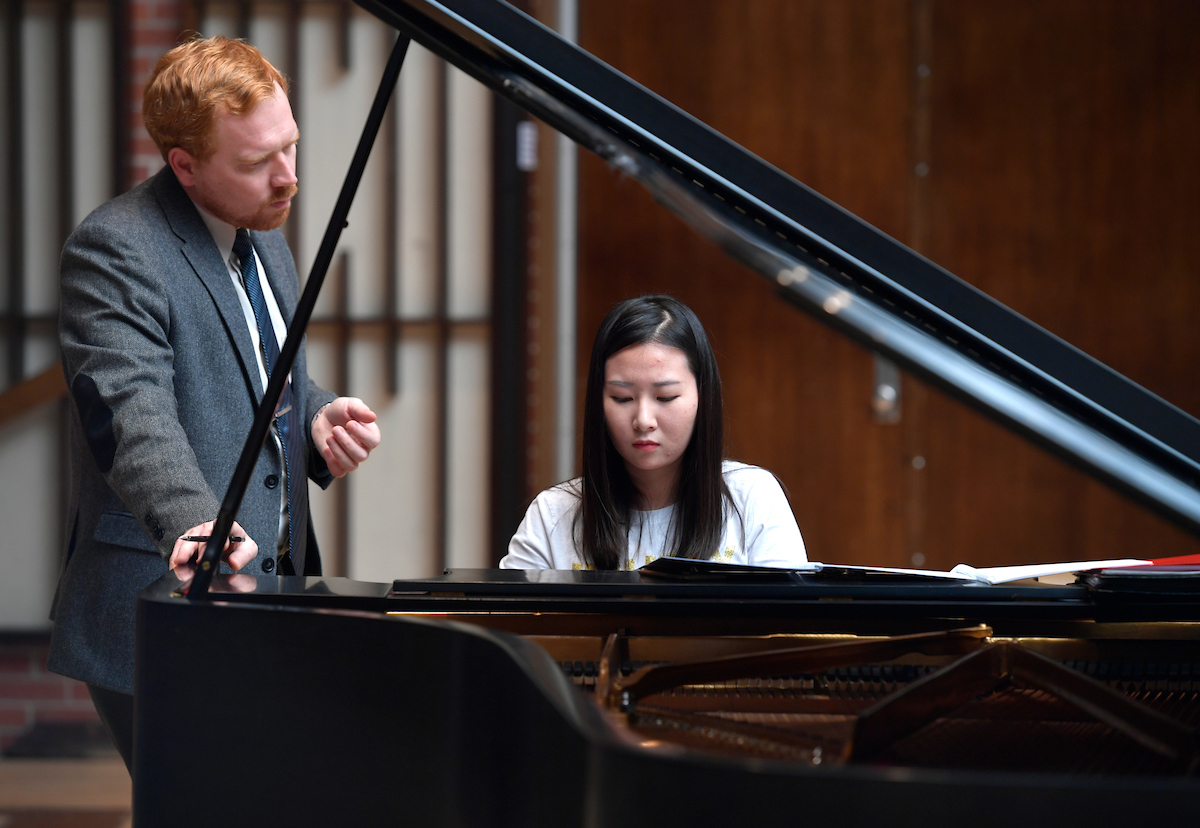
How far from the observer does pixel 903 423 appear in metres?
3.13

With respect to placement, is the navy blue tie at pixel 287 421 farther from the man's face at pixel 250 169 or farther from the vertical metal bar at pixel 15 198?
the vertical metal bar at pixel 15 198

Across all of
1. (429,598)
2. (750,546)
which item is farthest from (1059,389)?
(750,546)

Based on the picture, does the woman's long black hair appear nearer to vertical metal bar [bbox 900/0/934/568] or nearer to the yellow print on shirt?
the yellow print on shirt

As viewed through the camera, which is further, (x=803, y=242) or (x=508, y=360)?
(x=508, y=360)

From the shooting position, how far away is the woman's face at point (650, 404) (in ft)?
5.13

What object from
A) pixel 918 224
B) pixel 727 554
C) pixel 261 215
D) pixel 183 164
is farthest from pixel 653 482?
pixel 918 224

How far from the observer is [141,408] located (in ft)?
4.15

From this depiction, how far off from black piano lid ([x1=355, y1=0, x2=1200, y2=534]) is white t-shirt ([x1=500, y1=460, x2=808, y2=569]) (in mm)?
723

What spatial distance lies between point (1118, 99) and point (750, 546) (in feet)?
7.35

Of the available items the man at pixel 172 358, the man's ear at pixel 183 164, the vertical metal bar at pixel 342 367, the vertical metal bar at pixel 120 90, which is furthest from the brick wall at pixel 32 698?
the man's ear at pixel 183 164

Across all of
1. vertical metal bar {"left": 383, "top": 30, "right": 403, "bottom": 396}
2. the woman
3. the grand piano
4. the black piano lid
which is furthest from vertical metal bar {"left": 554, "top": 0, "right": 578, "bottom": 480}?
the black piano lid

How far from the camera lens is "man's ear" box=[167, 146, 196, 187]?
1.42 m

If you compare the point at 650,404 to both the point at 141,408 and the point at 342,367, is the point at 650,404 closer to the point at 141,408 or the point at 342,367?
the point at 141,408

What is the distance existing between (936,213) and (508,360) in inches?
53.8
